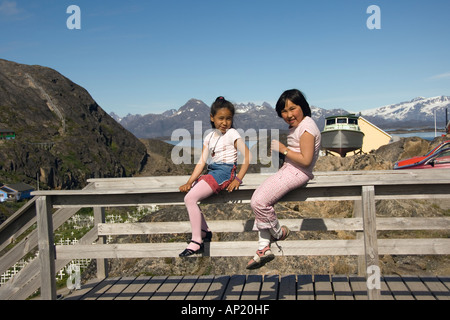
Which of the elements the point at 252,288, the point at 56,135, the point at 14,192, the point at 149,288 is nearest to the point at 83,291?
the point at 149,288

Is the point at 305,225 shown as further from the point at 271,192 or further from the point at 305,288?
the point at 305,288

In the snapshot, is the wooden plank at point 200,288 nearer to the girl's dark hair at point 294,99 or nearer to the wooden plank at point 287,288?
the wooden plank at point 287,288

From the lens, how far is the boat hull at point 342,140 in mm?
47531

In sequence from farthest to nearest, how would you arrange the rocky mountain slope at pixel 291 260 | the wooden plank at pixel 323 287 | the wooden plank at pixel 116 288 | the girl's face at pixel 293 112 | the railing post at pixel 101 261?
the rocky mountain slope at pixel 291 260 < the railing post at pixel 101 261 < the wooden plank at pixel 116 288 < the wooden plank at pixel 323 287 < the girl's face at pixel 293 112

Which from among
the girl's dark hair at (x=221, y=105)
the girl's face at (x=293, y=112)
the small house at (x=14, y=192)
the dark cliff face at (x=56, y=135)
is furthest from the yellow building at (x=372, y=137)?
the girl's face at (x=293, y=112)

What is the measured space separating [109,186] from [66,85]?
8042cm

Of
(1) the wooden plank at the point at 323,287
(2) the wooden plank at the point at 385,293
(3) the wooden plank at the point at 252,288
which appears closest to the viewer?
(2) the wooden plank at the point at 385,293

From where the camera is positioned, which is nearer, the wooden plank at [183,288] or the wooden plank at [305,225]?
the wooden plank at [305,225]

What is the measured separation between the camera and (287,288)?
238 inches

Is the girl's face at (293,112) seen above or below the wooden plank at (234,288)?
above

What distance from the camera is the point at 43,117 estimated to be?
227 ft

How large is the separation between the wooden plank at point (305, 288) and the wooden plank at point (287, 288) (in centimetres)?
5

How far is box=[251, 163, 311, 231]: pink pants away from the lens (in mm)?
4770

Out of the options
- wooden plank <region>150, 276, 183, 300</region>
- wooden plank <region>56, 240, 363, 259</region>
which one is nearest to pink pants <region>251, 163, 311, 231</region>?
wooden plank <region>56, 240, 363, 259</region>
